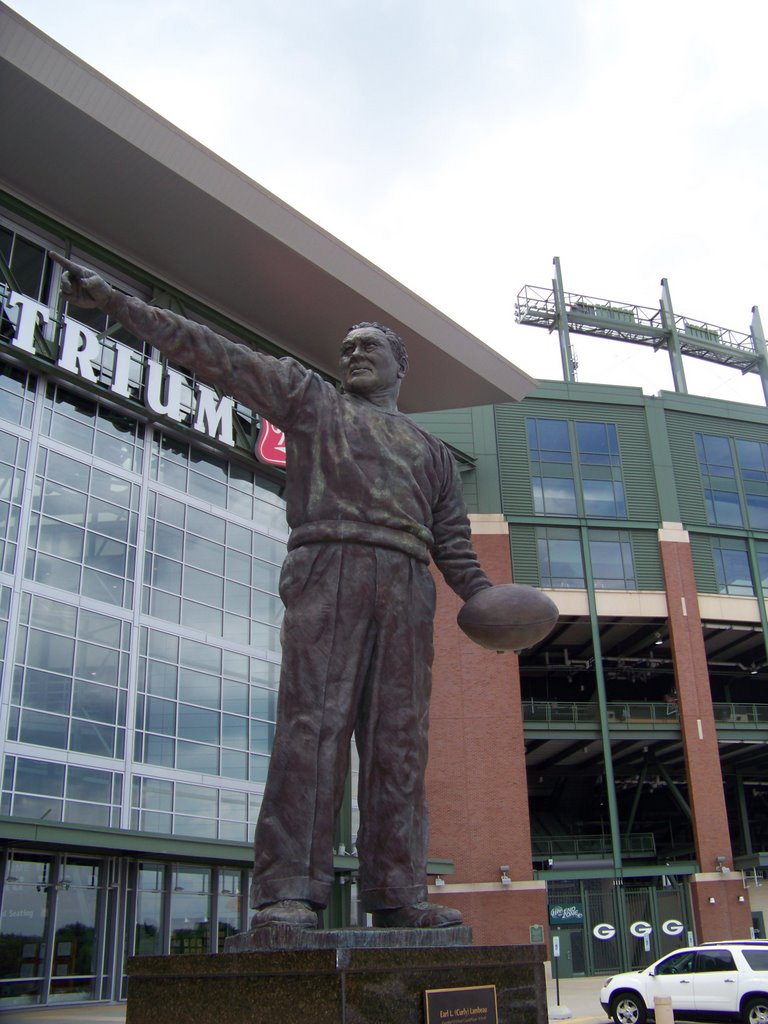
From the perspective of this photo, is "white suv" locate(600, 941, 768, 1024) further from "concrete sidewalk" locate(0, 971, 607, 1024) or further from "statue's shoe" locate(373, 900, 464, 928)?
"statue's shoe" locate(373, 900, 464, 928)

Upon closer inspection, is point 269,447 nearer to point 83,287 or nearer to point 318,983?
point 83,287

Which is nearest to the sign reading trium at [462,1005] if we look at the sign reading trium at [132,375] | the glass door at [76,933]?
the sign reading trium at [132,375]

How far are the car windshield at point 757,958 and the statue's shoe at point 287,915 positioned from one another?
14.2 m

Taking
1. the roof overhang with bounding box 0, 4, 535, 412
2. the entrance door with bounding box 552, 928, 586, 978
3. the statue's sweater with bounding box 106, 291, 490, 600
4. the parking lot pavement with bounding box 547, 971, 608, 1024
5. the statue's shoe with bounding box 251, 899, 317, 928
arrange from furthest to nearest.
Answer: the entrance door with bounding box 552, 928, 586, 978, the roof overhang with bounding box 0, 4, 535, 412, the parking lot pavement with bounding box 547, 971, 608, 1024, the statue's sweater with bounding box 106, 291, 490, 600, the statue's shoe with bounding box 251, 899, 317, 928

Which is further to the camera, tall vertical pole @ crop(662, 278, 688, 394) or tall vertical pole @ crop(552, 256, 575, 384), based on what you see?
tall vertical pole @ crop(662, 278, 688, 394)

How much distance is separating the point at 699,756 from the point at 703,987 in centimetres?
2090

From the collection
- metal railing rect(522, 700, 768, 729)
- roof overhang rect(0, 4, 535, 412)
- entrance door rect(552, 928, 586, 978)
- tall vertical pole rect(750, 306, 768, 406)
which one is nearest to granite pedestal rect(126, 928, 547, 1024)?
roof overhang rect(0, 4, 535, 412)

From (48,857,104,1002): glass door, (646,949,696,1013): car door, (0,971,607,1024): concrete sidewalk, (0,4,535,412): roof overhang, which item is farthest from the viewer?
(0,4,535,412): roof overhang

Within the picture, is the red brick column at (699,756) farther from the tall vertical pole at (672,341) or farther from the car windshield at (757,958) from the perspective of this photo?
the car windshield at (757,958)

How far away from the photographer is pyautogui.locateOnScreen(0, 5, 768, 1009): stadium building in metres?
20.9

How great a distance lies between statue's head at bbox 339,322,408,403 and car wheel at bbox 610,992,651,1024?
15311mm

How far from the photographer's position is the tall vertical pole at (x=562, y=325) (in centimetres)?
4519

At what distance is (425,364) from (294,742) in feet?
86.7

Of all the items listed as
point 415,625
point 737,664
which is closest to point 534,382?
point 737,664
